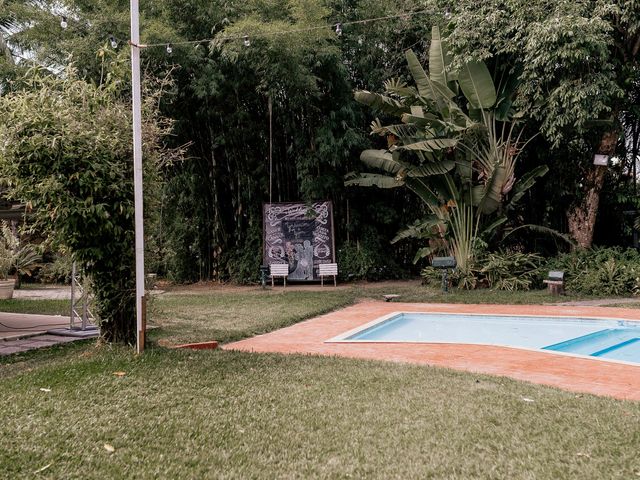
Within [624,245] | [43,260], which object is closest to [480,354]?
[624,245]

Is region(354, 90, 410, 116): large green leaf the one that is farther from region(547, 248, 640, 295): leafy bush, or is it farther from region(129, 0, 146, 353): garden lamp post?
region(129, 0, 146, 353): garden lamp post

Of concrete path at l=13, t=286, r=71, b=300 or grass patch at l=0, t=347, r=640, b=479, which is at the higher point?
concrete path at l=13, t=286, r=71, b=300

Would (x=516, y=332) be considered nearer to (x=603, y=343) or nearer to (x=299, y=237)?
(x=603, y=343)

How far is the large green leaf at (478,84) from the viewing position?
1021 cm

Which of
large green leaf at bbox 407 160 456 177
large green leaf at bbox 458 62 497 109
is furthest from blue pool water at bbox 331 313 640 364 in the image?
large green leaf at bbox 458 62 497 109

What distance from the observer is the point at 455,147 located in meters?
10.9

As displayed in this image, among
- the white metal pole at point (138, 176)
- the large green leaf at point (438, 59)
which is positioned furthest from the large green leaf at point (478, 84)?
the white metal pole at point (138, 176)

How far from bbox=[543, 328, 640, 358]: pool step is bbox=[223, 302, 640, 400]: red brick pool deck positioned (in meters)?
0.47

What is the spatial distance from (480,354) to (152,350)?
3.16m

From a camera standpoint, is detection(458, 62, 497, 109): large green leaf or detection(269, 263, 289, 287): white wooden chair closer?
detection(458, 62, 497, 109): large green leaf

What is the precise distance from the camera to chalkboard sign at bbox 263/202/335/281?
13.6 m

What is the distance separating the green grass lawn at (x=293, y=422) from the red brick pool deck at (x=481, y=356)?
50 cm

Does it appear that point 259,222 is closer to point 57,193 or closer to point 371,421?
point 57,193

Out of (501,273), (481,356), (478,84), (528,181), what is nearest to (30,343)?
(481,356)
